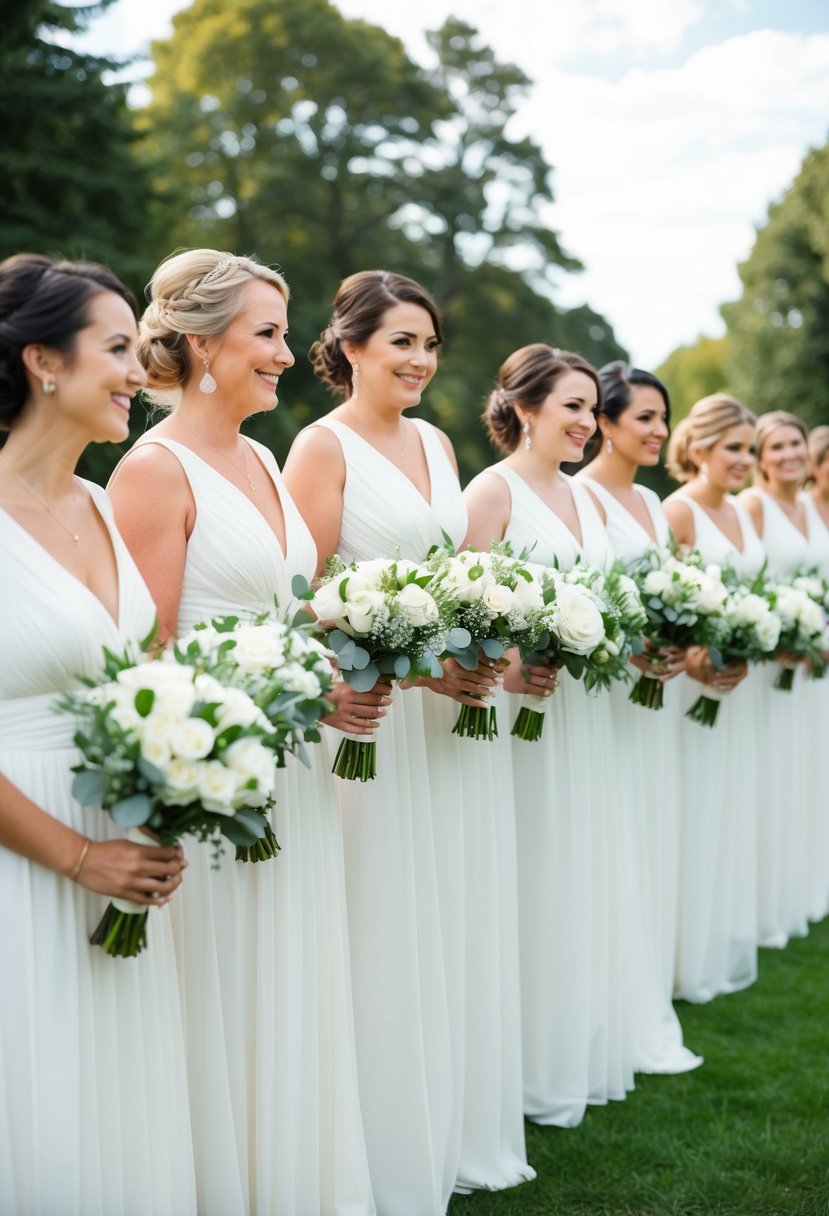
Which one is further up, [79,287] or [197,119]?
[197,119]

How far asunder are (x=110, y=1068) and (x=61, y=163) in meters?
22.6

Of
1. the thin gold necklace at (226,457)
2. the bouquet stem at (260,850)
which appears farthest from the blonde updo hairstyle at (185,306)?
the bouquet stem at (260,850)

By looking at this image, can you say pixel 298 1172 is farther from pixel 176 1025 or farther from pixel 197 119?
pixel 197 119

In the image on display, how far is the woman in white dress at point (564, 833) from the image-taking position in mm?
6023

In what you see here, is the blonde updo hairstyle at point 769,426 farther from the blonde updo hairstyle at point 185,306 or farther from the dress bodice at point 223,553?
the dress bodice at point 223,553

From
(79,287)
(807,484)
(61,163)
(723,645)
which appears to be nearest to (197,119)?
(61,163)

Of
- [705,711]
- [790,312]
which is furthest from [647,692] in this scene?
[790,312]

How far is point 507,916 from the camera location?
18.0 ft

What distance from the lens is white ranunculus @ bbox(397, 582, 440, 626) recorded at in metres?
4.27

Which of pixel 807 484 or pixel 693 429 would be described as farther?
pixel 807 484

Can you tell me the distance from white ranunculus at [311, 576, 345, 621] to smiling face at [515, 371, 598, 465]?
2.33 metres

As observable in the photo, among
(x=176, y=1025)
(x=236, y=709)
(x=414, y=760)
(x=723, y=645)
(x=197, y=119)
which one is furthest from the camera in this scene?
(x=197, y=119)

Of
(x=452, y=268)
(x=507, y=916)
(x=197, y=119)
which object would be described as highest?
(x=197, y=119)

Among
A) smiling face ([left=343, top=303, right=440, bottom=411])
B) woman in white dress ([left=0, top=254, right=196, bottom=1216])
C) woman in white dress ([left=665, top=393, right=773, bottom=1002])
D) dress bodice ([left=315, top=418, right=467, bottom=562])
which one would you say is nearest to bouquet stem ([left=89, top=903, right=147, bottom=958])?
woman in white dress ([left=0, top=254, right=196, bottom=1216])
